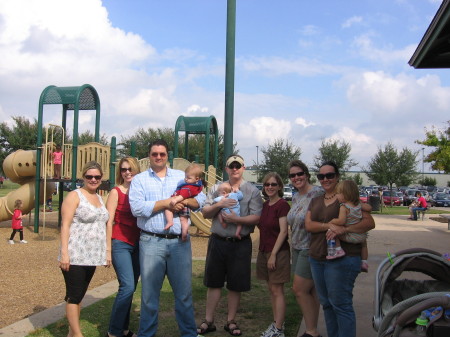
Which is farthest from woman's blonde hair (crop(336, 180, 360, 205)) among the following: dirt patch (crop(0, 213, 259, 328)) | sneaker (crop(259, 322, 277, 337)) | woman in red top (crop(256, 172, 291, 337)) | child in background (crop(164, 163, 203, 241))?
dirt patch (crop(0, 213, 259, 328))

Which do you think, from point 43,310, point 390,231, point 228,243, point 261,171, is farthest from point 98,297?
point 261,171

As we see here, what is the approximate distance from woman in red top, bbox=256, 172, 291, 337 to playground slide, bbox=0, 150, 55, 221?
12.7 meters

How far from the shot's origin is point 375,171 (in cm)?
4994

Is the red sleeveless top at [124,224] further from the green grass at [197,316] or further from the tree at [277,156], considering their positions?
the tree at [277,156]

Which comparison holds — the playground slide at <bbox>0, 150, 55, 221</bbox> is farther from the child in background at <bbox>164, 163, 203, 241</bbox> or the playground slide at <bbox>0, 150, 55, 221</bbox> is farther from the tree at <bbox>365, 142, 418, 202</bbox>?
the tree at <bbox>365, 142, 418, 202</bbox>

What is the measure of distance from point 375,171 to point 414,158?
12.7 feet

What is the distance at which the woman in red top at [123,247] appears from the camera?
4551 mm

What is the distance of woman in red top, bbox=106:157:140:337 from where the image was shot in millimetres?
4551

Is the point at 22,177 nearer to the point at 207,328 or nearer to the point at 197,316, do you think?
the point at 197,316

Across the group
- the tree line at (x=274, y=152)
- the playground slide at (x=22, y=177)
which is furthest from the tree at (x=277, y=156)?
the playground slide at (x=22, y=177)

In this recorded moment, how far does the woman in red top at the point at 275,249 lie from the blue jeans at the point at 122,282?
4.18ft

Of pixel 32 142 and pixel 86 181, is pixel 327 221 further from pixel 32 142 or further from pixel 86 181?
pixel 32 142

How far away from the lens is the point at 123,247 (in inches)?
181

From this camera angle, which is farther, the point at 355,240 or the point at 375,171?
the point at 375,171
